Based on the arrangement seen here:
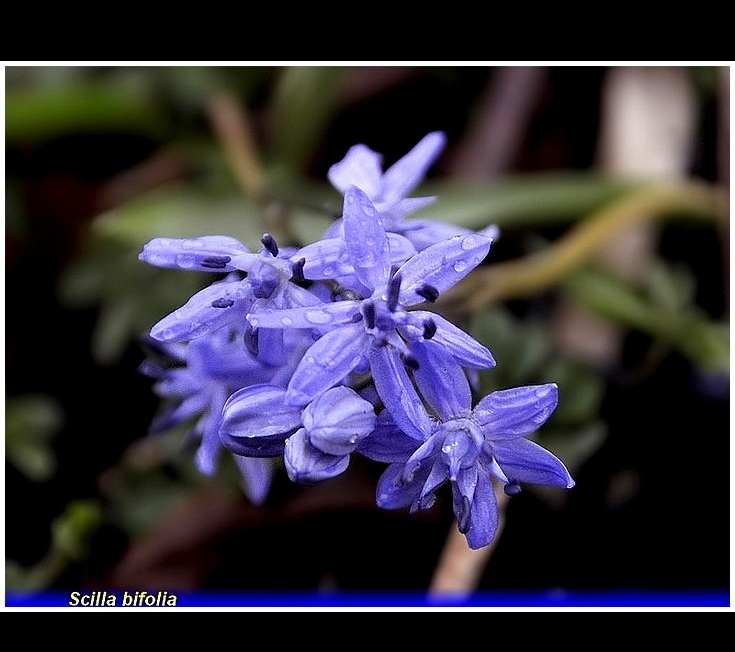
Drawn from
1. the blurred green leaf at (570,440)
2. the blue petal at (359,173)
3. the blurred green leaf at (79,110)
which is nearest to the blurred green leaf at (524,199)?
the blurred green leaf at (570,440)

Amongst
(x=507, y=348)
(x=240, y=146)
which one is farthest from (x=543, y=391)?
(x=240, y=146)

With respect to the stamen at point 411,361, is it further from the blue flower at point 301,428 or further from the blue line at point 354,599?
the blue line at point 354,599

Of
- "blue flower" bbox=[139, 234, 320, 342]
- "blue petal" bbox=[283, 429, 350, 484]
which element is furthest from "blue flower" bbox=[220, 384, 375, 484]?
"blue flower" bbox=[139, 234, 320, 342]

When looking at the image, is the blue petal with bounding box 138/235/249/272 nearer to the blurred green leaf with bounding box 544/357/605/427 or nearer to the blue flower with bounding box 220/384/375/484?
the blue flower with bounding box 220/384/375/484

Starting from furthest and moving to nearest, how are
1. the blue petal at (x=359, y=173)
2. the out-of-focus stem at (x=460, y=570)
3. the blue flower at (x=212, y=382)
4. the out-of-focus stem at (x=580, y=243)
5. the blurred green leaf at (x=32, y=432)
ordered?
the blurred green leaf at (x=32, y=432), the out-of-focus stem at (x=580, y=243), the out-of-focus stem at (x=460, y=570), the blue petal at (x=359, y=173), the blue flower at (x=212, y=382)

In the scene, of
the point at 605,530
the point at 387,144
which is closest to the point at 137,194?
the point at 387,144
